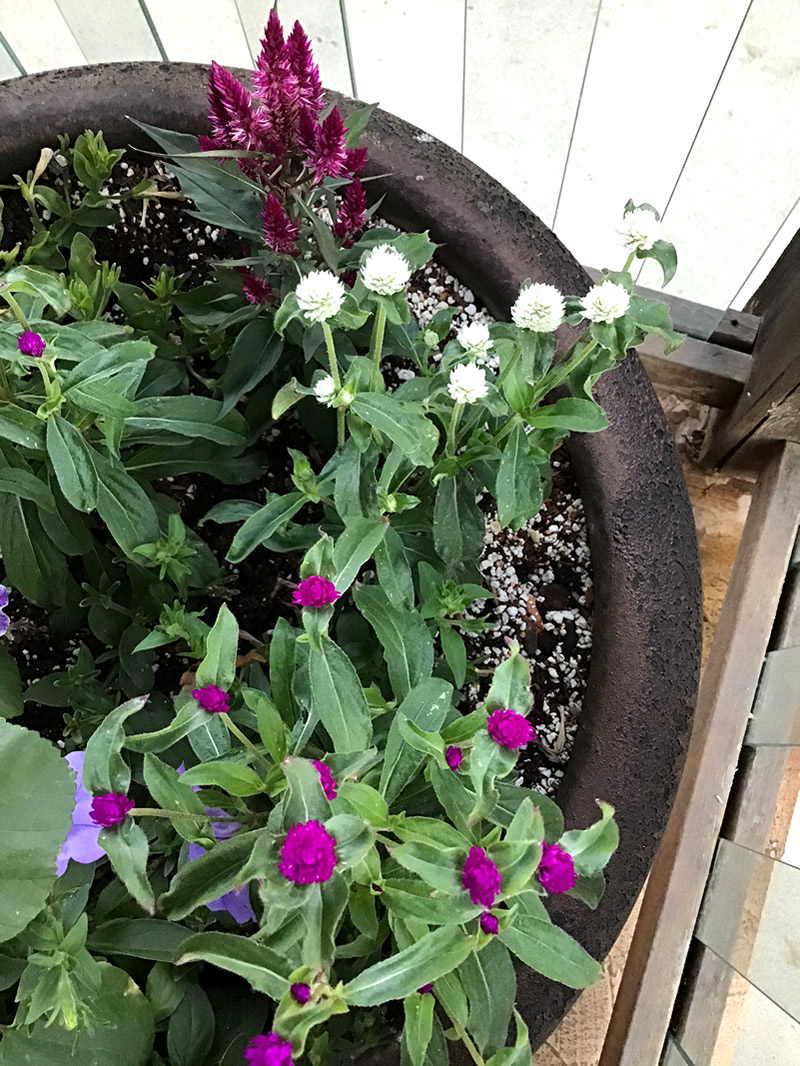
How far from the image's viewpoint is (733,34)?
5.20 feet

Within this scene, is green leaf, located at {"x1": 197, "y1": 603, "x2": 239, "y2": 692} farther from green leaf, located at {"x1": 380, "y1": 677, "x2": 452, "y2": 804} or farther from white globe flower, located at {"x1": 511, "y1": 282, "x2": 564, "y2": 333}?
white globe flower, located at {"x1": 511, "y1": 282, "x2": 564, "y2": 333}

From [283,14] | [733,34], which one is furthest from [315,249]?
[733,34]

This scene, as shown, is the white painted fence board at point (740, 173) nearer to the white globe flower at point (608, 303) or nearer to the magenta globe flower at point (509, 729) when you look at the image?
the white globe flower at point (608, 303)

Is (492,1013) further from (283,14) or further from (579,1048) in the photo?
(283,14)

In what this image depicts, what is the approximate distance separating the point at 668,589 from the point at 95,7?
1438mm

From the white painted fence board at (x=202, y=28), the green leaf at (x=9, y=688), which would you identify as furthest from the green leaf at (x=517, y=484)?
the white painted fence board at (x=202, y=28)

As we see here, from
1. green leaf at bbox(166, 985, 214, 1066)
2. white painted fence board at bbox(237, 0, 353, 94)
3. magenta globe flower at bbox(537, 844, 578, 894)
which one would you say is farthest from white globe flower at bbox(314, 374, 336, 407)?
white painted fence board at bbox(237, 0, 353, 94)

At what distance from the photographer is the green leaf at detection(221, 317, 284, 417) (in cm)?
80

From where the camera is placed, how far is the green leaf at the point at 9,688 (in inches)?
32.5

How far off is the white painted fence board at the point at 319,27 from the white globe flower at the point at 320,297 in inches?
44.5

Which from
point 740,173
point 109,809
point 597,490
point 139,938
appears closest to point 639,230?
point 597,490

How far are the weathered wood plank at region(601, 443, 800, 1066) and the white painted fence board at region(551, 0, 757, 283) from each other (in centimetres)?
62

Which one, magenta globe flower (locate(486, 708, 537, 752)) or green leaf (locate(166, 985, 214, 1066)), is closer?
magenta globe flower (locate(486, 708, 537, 752))

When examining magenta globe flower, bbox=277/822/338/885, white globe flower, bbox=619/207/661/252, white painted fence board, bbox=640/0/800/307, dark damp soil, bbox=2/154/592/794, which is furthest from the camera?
white painted fence board, bbox=640/0/800/307
